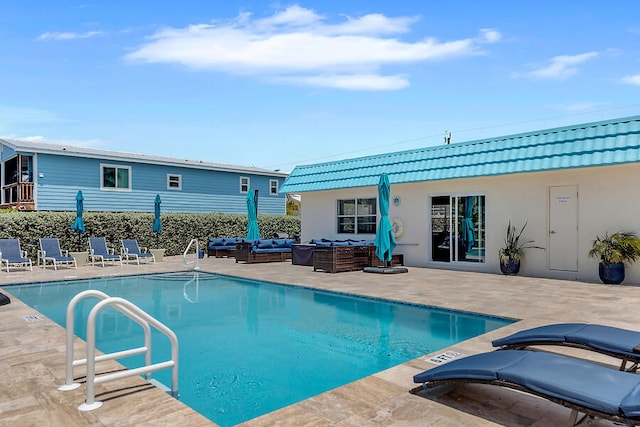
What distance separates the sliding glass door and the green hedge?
961 centimetres

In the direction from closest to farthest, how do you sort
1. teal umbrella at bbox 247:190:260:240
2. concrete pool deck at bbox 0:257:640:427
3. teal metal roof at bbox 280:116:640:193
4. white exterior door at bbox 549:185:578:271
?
1. concrete pool deck at bbox 0:257:640:427
2. teal metal roof at bbox 280:116:640:193
3. white exterior door at bbox 549:185:578:271
4. teal umbrella at bbox 247:190:260:240

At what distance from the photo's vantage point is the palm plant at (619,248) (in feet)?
29.7

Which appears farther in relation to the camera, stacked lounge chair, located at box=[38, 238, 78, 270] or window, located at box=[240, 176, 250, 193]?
window, located at box=[240, 176, 250, 193]

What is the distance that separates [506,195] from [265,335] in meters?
7.94

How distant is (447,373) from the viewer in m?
3.15

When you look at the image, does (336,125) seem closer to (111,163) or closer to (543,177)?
(111,163)

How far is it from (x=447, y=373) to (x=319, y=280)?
6824mm

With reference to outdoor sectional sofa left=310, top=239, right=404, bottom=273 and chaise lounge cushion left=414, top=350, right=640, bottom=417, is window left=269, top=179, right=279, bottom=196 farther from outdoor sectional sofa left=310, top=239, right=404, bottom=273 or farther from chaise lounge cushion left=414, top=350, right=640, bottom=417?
chaise lounge cushion left=414, top=350, right=640, bottom=417

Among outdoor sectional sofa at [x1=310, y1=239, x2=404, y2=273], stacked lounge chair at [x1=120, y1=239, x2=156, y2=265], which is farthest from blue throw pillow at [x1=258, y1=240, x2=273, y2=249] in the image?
stacked lounge chair at [x1=120, y1=239, x2=156, y2=265]

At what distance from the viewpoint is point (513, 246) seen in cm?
1091

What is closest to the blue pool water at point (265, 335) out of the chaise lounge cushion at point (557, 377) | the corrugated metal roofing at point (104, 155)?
the chaise lounge cushion at point (557, 377)

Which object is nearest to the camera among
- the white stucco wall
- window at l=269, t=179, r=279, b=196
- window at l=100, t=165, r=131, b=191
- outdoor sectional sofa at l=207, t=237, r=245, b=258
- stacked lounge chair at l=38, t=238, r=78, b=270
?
the white stucco wall

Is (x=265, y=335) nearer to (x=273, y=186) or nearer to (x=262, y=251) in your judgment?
(x=262, y=251)

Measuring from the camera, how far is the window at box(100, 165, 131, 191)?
60.3ft
